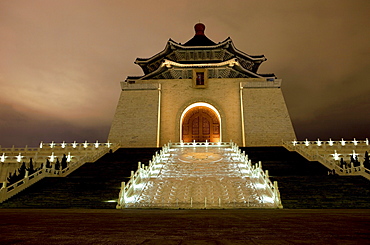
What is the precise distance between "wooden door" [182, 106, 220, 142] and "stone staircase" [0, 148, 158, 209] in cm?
1090

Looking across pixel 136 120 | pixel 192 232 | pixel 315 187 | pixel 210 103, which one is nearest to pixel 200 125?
pixel 210 103

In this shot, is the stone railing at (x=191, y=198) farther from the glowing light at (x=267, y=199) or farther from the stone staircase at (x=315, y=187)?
the stone staircase at (x=315, y=187)

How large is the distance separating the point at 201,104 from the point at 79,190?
51.4ft

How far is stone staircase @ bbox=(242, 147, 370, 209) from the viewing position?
22.4ft

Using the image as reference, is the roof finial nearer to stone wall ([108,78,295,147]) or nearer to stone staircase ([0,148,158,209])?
stone wall ([108,78,295,147])

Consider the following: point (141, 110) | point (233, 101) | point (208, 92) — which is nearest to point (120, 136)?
point (141, 110)

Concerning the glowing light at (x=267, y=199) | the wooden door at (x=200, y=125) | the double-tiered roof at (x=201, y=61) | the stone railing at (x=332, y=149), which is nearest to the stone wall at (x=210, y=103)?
the double-tiered roof at (x=201, y=61)

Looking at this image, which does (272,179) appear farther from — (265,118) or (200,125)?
(200,125)

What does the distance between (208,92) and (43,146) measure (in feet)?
47.8

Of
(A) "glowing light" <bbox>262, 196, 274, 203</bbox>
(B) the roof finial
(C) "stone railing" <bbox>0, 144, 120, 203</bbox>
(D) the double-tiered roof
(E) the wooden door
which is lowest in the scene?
(A) "glowing light" <bbox>262, 196, 274, 203</bbox>

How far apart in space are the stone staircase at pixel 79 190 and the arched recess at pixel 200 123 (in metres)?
10.9

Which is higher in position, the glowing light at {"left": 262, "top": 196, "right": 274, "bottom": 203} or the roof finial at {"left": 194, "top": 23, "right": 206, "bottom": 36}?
the roof finial at {"left": 194, "top": 23, "right": 206, "bottom": 36}

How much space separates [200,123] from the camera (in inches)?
878

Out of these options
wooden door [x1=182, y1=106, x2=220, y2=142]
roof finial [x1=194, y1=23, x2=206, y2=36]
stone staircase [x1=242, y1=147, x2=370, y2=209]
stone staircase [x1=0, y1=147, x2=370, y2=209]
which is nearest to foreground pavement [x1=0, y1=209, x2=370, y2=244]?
stone staircase [x1=0, y1=147, x2=370, y2=209]
